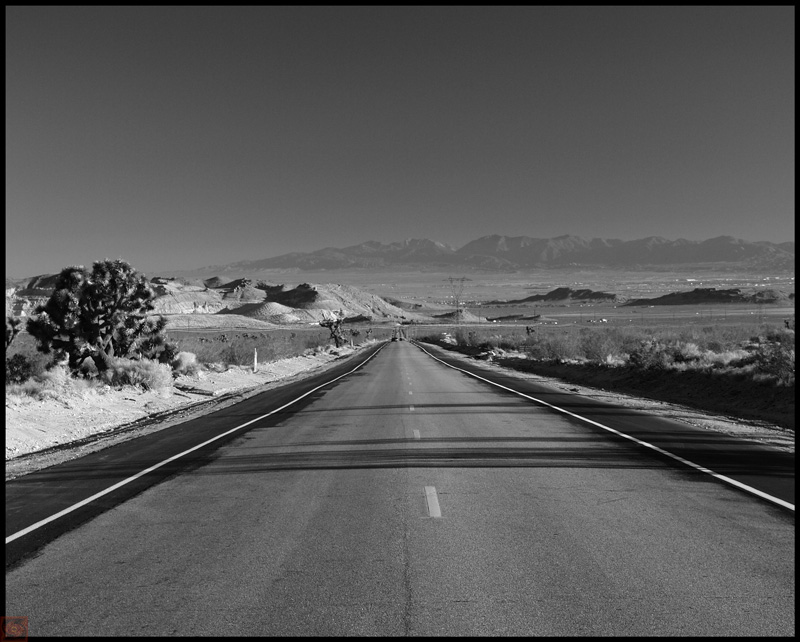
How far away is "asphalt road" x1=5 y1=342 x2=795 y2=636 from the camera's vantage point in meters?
4.88

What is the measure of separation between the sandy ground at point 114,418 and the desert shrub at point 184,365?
3.78ft

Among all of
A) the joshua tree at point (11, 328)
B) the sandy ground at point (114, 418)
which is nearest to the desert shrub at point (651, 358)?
the sandy ground at point (114, 418)

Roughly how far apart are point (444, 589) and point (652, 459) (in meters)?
7.24

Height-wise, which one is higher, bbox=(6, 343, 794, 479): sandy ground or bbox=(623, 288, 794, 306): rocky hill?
bbox=(623, 288, 794, 306): rocky hill

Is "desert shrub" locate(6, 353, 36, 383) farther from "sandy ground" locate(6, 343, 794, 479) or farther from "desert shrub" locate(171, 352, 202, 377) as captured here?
"desert shrub" locate(171, 352, 202, 377)

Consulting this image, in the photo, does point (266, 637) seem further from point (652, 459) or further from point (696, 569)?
point (652, 459)

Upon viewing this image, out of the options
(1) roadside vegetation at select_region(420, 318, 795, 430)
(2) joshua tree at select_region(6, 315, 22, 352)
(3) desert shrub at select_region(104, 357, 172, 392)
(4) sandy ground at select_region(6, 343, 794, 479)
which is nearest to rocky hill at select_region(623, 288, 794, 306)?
(1) roadside vegetation at select_region(420, 318, 795, 430)

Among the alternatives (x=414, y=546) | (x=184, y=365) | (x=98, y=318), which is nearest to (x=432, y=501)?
(x=414, y=546)

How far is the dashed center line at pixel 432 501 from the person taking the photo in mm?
7848

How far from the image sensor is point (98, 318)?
1001 inches

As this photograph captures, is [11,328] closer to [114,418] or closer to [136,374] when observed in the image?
[114,418]

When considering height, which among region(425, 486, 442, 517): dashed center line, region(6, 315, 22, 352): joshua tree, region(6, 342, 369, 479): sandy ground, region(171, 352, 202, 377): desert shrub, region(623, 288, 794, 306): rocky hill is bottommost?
region(6, 342, 369, 479): sandy ground

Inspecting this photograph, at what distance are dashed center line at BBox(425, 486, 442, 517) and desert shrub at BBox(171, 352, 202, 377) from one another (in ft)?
76.0

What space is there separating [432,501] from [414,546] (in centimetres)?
193
